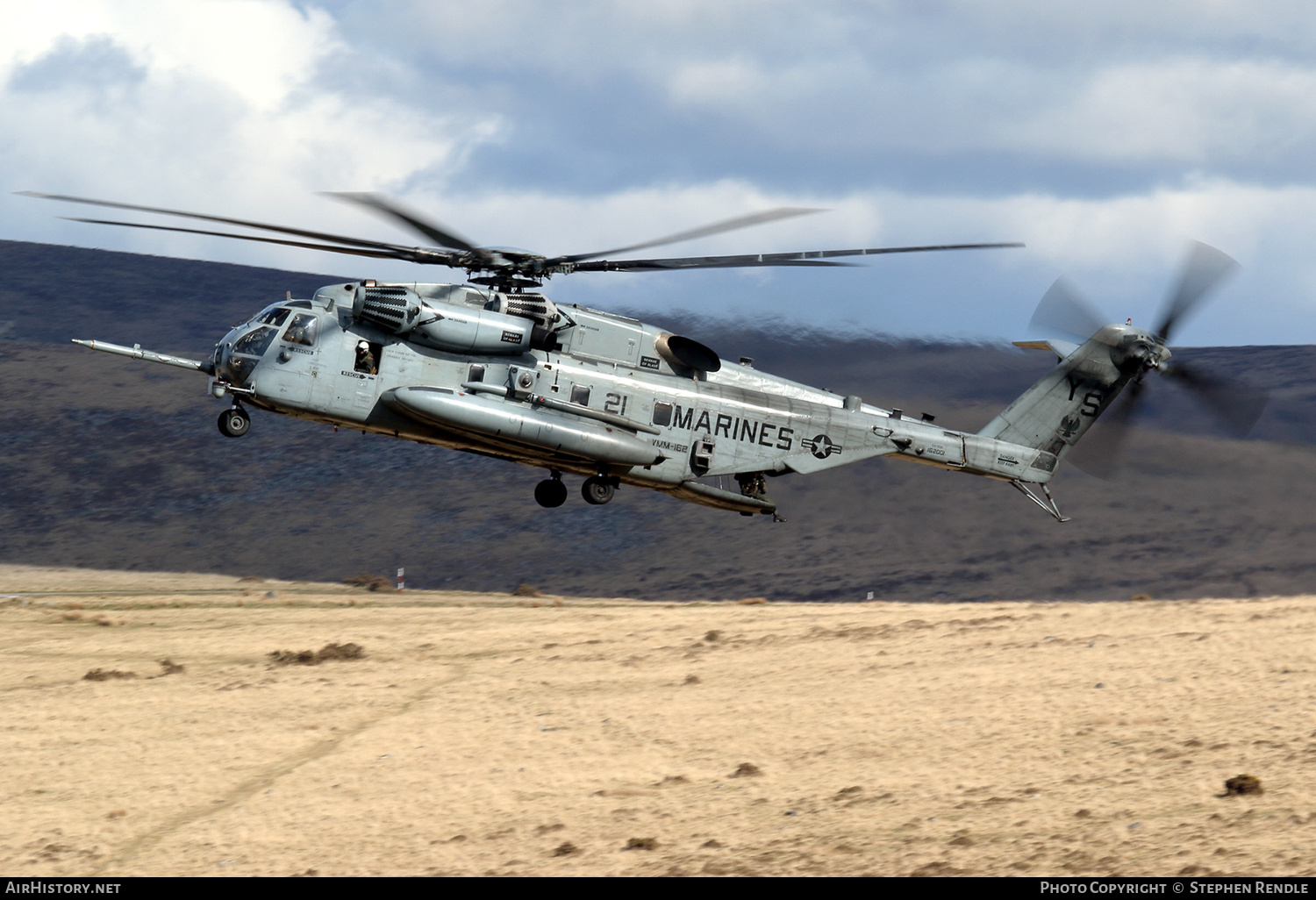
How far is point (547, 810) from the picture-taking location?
16438mm

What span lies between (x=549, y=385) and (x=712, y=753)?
8.61 metres

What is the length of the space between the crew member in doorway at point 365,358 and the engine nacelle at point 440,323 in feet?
1.51

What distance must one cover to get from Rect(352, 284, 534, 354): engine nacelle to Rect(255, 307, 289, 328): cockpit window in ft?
4.24

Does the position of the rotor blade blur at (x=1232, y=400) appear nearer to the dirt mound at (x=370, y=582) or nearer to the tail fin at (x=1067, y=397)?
the tail fin at (x=1067, y=397)

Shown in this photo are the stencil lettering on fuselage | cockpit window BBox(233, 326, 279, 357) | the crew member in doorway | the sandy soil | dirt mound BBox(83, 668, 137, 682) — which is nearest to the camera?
the sandy soil

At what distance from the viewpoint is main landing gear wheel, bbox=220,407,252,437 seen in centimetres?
2305

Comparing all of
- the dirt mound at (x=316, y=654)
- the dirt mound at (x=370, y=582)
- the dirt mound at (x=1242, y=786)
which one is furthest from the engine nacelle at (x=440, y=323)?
the dirt mound at (x=370, y=582)

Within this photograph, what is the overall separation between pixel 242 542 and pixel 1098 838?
279 feet

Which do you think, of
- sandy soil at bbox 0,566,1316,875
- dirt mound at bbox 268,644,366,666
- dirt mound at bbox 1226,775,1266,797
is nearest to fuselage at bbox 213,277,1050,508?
sandy soil at bbox 0,566,1316,875

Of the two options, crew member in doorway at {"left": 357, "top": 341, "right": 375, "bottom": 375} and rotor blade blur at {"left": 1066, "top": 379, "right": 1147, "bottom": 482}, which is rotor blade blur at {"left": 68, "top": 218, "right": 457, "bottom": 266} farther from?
rotor blade blur at {"left": 1066, "top": 379, "right": 1147, "bottom": 482}

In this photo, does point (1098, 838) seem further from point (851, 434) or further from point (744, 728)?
point (851, 434)

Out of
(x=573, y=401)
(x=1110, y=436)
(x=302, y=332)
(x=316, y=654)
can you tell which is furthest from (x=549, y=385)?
(x=1110, y=436)

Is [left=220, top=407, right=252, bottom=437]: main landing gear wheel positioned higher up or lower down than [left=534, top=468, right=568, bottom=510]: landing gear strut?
higher up

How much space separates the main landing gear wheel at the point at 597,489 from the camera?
81.8 ft
